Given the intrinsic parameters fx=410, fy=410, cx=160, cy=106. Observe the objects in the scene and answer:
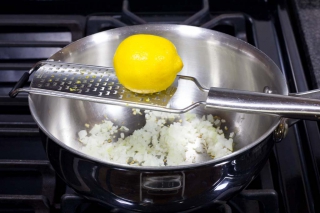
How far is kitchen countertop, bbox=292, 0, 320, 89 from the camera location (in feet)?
2.30

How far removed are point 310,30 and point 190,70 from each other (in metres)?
0.25

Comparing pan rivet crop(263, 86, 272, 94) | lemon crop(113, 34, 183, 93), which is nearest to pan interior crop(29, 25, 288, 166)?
pan rivet crop(263, 86, 272, 94)

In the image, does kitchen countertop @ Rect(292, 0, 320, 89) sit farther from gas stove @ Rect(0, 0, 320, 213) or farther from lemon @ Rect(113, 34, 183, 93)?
lemon @ Rect(113, 34, 183, 93)

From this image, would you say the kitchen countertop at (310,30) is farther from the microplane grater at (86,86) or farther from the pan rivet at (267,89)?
the microplane grater at (86,86)

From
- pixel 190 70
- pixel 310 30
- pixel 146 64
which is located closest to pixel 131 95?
pixel 146 64

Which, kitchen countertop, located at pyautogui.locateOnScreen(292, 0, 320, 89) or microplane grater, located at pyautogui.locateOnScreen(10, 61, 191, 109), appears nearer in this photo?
microplane grater, located at pyautogui.locateOnScreen(10, 61, 191, 109)

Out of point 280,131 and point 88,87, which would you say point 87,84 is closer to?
point 88,87

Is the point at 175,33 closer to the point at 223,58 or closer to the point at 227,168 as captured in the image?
the point at 223,58

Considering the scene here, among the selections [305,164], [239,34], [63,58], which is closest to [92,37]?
[63,58]

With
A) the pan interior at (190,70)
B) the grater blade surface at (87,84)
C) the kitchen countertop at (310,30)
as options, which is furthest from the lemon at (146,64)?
the kitchen countertop at (310,30)

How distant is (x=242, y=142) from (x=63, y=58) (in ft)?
1.05

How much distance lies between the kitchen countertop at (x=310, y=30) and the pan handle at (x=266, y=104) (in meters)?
0.20

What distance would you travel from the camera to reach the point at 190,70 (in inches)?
28.6

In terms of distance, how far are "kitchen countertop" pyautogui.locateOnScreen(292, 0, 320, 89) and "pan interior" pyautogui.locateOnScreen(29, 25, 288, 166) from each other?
4.8 inches
